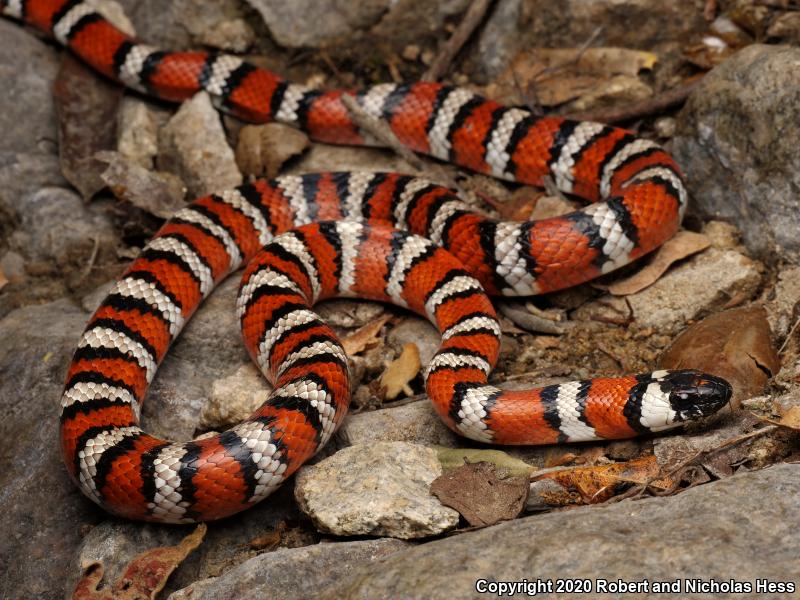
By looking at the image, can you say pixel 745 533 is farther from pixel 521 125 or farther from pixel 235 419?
pixel 521 125

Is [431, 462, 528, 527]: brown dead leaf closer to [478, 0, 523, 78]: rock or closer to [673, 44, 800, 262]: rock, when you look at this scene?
[673, 44, 800, 262]: rock

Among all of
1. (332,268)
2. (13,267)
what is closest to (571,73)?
(332,268)

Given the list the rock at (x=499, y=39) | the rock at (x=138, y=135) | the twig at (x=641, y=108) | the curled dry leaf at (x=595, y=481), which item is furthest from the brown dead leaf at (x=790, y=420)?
the rock at (x=138, y=135)

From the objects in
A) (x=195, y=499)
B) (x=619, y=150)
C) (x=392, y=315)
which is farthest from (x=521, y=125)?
(x=195, y=499)

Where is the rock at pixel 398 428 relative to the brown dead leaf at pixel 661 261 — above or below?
below

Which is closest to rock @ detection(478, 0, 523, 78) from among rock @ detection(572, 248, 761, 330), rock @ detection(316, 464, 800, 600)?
rock @ detection(572, 248, 761, 330)

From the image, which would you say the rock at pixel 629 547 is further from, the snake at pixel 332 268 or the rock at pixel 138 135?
the rock at pixel 138 135
